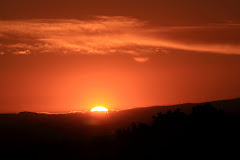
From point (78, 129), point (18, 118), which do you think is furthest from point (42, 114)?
point (78, 129)

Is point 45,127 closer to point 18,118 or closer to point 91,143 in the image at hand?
point 18,118

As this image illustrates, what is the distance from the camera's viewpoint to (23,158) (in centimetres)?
4572

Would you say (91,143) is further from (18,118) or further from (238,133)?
(18,118)

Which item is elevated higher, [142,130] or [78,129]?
[78,129]

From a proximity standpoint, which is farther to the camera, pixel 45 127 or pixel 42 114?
pixel 42 114

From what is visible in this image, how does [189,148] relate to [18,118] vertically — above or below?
below

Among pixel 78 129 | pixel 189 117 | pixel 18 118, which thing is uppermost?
pixel 18 118

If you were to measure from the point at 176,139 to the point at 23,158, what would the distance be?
13831 millimetres

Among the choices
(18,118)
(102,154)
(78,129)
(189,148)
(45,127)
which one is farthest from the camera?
(18,118)

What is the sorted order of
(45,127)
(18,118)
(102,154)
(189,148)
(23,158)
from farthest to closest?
1. (18,118)
2. (45,127)
3. (23,158)
4. (102,154)
5. (189,148)

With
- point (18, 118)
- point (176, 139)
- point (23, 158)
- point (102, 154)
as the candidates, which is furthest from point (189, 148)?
point (18, 118)

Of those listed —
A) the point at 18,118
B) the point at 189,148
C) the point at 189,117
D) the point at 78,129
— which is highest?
the point at 18,118

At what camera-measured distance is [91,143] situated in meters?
46.6

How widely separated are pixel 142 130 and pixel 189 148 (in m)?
6.80
